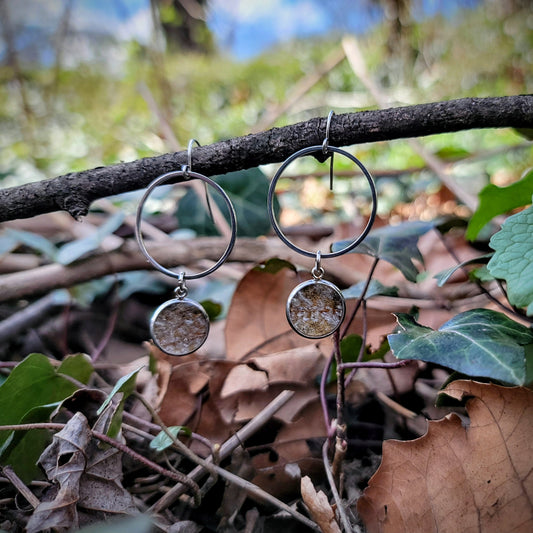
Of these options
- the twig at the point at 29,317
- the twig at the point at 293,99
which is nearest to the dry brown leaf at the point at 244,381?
the twig at the point at 29,317

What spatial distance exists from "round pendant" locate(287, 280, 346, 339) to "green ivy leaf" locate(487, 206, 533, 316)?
0.25 m

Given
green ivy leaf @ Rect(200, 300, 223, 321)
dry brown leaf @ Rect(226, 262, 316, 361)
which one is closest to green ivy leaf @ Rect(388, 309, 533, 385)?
dry brown leaf @ Rect(226, 262, 316, 361)

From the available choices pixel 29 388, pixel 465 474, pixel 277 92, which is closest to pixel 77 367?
pixel 29 388

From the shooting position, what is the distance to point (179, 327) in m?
0.83

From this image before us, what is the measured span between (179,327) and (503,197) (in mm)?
620

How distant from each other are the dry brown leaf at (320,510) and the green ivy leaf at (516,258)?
1.09 ft

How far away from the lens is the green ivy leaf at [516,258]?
1.92 feet

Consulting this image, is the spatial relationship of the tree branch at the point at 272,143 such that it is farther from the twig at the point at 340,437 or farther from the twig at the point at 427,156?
the twig at the point at 427,156

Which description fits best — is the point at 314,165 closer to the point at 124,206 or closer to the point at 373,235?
the point at 124,206

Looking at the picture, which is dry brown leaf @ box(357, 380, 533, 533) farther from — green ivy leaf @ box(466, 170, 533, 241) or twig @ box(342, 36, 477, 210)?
twig @ box(342, 36, 477, 210)

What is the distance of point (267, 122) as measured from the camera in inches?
93.0

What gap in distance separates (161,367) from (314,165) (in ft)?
7.08

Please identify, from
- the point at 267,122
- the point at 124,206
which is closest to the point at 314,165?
the point at 267,122

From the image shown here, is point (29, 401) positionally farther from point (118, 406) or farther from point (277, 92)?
point (277, 92)
